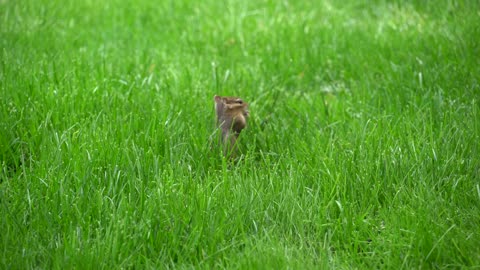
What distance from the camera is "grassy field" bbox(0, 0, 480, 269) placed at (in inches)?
117

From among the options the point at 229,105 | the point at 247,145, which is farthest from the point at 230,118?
the point at 247,145

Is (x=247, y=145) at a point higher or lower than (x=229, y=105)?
lower

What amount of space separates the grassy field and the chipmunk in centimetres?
11

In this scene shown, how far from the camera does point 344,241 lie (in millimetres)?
3115

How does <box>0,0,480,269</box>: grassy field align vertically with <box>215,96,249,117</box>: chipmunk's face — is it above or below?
below

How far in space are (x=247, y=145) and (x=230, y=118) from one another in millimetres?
182

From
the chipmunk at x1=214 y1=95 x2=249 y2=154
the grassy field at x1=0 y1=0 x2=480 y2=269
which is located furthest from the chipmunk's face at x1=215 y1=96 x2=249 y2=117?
the grassy field at x1=0 y1=0 x2=480 y2=269

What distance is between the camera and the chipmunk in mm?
3855

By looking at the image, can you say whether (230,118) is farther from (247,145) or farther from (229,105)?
(247,145)

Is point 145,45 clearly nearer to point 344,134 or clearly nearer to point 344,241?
point 344,134

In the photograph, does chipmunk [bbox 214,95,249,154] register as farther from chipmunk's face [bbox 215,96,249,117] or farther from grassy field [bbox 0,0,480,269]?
grassy field [bbox 0,0,480,269]

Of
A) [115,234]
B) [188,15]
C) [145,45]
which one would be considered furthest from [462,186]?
[188,15]

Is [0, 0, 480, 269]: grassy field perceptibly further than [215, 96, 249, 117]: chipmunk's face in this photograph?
No

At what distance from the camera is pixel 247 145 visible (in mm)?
3877
